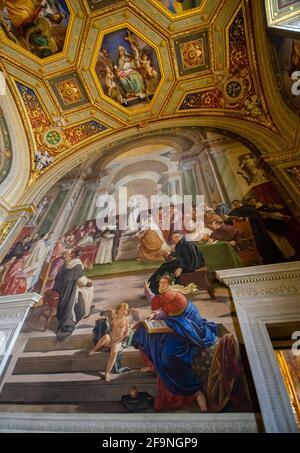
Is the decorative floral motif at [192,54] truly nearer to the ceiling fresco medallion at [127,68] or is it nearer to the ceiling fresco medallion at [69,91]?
the ceiling fresco medallion at [127,68]

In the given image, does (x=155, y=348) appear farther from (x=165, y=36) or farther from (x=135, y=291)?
(x=165, y=36)

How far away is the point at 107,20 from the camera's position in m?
6.88

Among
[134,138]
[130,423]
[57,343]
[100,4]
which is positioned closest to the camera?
[130,423]

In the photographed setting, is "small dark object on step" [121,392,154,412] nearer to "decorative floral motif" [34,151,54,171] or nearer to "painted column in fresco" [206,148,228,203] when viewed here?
"painted column in fresco" [206,148,228,203]

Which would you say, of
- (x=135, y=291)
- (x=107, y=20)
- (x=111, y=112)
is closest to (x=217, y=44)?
(x=107, y=20)

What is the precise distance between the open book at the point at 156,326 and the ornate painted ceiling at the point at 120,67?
5591 mm

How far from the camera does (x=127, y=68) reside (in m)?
7.53

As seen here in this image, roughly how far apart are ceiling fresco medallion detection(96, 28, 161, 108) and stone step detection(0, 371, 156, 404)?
25.7 ft

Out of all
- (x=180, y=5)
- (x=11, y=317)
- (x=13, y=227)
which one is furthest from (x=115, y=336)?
(x=180, y=5)

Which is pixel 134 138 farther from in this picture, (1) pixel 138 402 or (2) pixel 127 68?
(1) pixel 138 402

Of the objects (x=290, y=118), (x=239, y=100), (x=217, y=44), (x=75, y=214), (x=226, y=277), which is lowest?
(x=226, y=277)

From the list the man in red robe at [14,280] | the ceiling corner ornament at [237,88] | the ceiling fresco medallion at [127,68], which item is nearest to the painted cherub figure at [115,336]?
the man in red robe at [14,280]

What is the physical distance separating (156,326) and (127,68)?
292 inches

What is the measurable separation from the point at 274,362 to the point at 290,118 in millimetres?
5375
